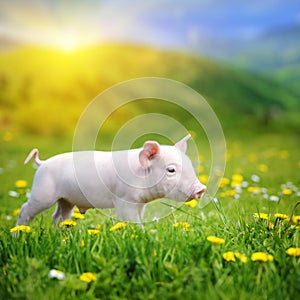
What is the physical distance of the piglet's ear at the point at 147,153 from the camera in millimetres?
2439

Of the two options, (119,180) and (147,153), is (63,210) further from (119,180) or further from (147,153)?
(147,153)

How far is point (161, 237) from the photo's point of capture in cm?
219

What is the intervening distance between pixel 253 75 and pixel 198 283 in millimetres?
10086

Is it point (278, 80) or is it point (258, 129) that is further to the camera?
point (278, 80)

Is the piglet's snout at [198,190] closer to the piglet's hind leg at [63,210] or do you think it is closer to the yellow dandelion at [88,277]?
the yellow dandelion at [88,277]

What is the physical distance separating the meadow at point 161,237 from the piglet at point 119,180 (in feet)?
0.47

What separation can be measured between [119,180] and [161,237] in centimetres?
50

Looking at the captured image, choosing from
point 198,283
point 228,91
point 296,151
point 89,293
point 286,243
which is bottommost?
point 89,293

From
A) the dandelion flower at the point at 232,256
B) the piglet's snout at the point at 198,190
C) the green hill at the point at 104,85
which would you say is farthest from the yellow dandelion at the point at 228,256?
the green hill at the point at 104,85

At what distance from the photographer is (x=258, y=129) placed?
9.30m

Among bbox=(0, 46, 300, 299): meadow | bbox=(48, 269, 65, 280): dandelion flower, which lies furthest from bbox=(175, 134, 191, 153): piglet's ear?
bbox=(48, 269, 65, 280): dandelion flower

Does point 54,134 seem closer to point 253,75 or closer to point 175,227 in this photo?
point 253,75

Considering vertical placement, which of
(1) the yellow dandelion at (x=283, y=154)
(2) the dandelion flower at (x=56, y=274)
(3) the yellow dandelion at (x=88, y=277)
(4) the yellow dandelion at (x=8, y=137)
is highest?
(1) the yellow dandelion at (x=283, y=154)

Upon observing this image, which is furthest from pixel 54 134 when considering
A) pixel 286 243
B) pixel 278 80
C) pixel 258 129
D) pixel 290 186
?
pixel 286 243
